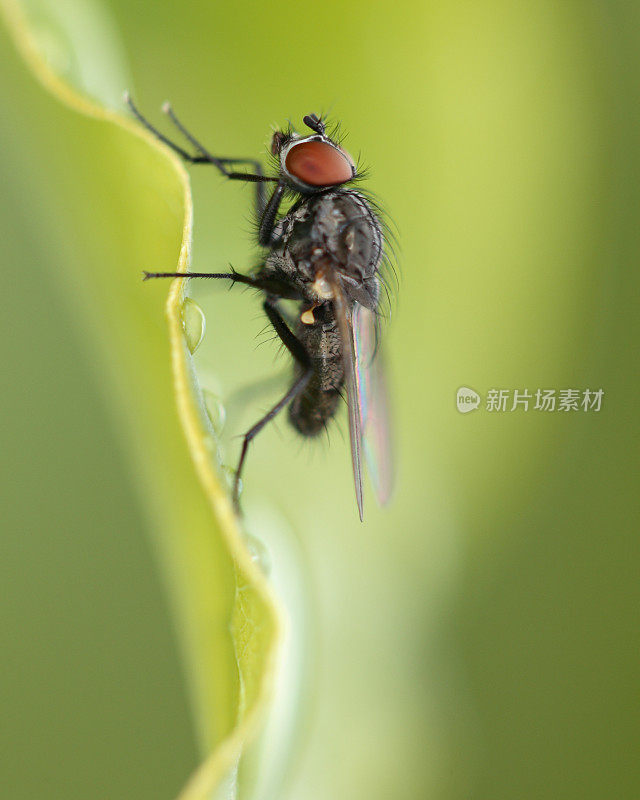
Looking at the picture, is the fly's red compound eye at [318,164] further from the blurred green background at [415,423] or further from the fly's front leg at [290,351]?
the fly's front leg at [290,351]

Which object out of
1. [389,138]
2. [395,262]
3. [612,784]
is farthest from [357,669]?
[389,138]

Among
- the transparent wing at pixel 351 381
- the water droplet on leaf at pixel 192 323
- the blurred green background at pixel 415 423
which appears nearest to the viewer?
the water droplet on leaf at pixel 192 323

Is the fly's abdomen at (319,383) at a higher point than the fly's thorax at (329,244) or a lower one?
lower

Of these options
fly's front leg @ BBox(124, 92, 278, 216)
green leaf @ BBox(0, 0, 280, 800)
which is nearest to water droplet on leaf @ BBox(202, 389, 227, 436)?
green leaf @ BBox(0, 0, 280, 800)

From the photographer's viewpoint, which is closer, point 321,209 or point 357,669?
point 357,669

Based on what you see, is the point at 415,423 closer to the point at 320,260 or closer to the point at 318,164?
the point at 320,260

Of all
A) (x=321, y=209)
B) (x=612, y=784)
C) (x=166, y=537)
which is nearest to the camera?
(x=166, y=537)

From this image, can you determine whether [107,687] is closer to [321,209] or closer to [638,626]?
[638,626]

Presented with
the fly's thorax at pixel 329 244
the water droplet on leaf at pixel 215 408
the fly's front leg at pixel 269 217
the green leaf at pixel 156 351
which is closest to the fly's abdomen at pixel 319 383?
the fly's thorax at pixel 329 244
